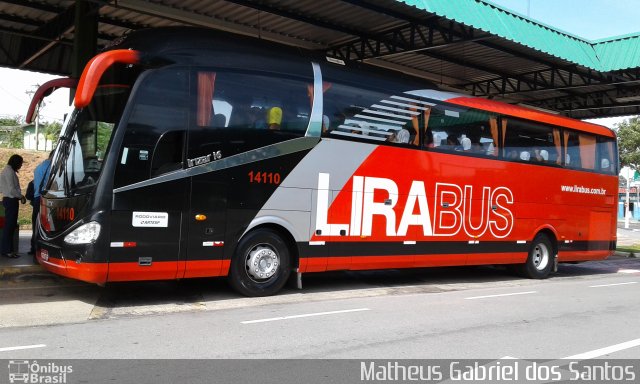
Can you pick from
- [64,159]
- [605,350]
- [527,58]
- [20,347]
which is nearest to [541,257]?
[527,58]

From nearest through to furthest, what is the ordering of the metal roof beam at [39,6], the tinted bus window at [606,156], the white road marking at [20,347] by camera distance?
the white road marking at [20,347]
the metal roof beam at [39,6]
the tinted bus window at [606,156]

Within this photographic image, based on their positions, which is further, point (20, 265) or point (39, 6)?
point (39, 6)

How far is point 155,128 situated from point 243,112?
1387 mm

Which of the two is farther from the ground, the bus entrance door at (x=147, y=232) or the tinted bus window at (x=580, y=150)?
the tinted bus window at (x=580, y=150)

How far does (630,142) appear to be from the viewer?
1766 inches

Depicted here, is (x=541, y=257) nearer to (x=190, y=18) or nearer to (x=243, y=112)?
(x=243, y=112)

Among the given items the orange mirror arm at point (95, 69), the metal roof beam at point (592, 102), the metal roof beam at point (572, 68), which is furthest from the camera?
the metal roof beam at point (592, 102)

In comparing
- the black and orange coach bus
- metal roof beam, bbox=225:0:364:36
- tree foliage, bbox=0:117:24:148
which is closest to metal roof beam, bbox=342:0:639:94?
metal roof beam, bbox=225:0:364:36

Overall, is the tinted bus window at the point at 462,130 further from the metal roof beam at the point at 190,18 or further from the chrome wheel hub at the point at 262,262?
the metal roof beam at the point at 190,18

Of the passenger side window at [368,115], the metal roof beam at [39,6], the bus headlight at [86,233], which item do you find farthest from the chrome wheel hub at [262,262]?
the metal roof beam at [39,6]

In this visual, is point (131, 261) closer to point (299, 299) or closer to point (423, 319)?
point (299, 299)

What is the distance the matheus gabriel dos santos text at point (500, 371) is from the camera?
5.18 meters

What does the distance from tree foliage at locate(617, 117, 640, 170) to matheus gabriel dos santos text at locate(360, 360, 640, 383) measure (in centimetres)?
4438

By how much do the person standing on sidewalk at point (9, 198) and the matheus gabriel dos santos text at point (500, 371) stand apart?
311 inches
